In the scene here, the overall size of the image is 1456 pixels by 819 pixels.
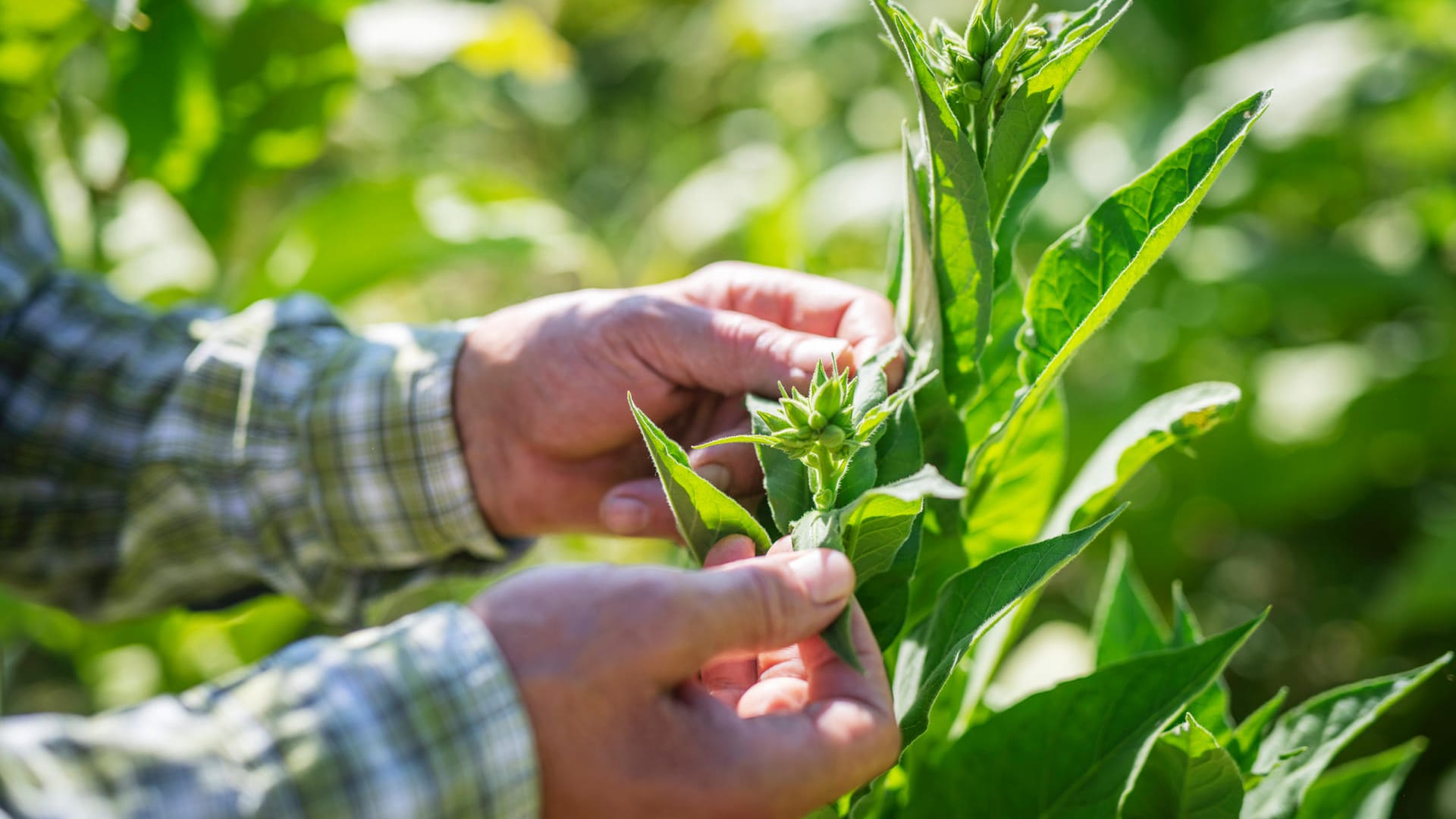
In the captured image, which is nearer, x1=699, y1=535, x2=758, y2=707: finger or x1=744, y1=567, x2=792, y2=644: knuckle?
x1=744, y1=567, x2=792, y2=644: knuckle

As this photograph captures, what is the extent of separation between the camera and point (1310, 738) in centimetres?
77

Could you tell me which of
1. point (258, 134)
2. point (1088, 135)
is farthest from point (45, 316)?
point (1088, 135)

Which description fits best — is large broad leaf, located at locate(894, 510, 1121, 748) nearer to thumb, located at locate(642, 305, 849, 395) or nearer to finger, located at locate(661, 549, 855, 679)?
finger, located at locate(661, 549, 855, 679)

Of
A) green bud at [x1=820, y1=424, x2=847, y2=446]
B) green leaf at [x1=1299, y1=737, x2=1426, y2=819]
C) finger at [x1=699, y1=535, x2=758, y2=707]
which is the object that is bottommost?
green leaf at [x1=1299, y1=737, x2=1426, y2=819]

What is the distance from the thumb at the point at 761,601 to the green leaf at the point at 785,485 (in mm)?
95

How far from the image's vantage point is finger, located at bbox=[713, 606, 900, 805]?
601 mm

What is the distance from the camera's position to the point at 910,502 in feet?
2.02

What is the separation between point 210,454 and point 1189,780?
0.97 m

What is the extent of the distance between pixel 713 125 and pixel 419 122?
864mm

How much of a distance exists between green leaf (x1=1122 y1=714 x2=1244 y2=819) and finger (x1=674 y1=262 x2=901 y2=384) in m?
0.33

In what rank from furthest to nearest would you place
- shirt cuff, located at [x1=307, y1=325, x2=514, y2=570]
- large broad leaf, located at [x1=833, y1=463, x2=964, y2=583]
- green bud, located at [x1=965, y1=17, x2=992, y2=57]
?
shirt cuff, located at [x1=307, y1=325, x2=514, y2=570] < green bud, located at [x1=965, y1=17, x2=992, y2=57] < large broad leaf, located at [x1=833, y1=463, x2=964, y2=583]

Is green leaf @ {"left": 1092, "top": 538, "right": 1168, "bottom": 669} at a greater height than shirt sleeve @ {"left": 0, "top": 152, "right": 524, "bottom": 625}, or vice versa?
shirt sleeve @ {"left": 0, "top": 152, "right": 524, "bottom": 625}

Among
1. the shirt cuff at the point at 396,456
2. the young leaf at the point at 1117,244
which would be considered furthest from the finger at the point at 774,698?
the shirt cuff at the point at 396,456

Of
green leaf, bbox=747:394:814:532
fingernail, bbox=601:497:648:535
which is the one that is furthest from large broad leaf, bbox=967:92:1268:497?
fingernail, bbox=601:497:648:535
